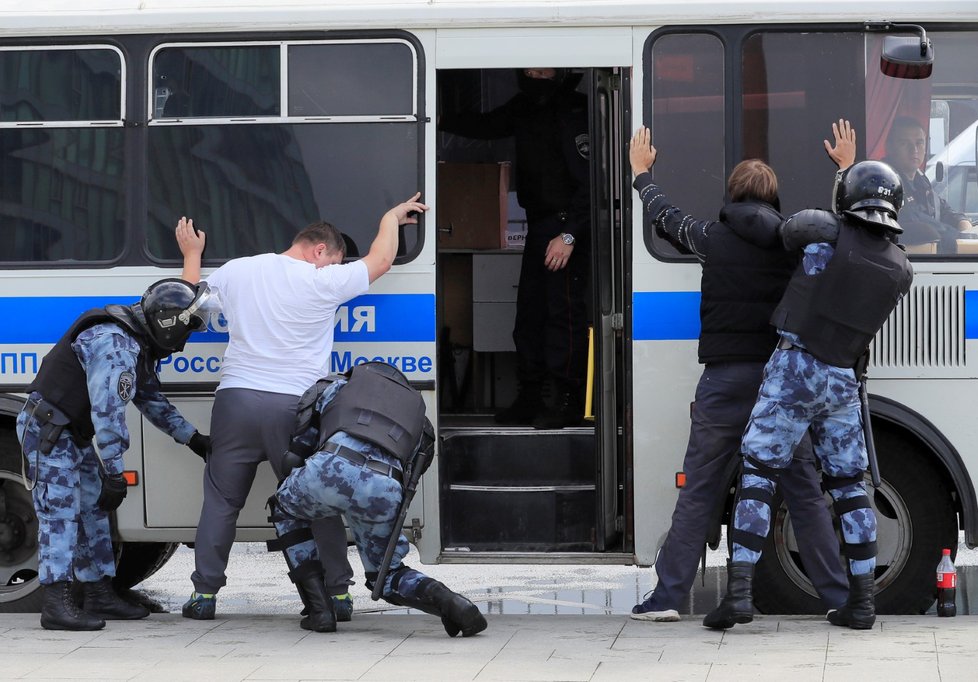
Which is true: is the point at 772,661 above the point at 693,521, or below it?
below

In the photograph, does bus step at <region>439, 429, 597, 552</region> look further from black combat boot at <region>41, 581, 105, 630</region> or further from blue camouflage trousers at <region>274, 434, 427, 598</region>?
black combat boot at <region>41, 581, 105, 630</region>

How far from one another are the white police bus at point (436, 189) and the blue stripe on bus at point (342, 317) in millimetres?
11

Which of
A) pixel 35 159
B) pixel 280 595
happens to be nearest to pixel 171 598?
pixel 280 595

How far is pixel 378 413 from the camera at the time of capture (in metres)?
6.29

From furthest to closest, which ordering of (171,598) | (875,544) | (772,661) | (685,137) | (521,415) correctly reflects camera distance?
(171,598), (521,415), (685,137), (875,544), (772,661)

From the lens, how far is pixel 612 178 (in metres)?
7.04

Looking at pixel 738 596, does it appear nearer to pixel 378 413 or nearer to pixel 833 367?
pixel 833 367

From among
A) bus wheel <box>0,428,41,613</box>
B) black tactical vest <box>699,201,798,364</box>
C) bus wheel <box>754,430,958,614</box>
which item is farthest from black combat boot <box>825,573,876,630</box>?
bus wheel <box>0,428,41,613</box>

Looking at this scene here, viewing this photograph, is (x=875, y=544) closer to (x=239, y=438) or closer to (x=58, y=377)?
(x=239, y=438)

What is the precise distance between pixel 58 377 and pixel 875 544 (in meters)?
3.68

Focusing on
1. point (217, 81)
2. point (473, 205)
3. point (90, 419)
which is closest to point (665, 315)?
point (473, 205)

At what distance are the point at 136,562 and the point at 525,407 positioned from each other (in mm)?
2238

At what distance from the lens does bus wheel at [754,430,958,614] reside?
6719 mm

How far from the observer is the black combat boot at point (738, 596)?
632cm
